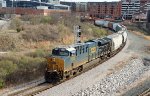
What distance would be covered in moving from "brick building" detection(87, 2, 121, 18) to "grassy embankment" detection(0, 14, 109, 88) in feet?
280

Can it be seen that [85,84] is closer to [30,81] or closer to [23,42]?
[30,81]

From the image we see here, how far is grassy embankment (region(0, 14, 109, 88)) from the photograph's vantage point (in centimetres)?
2653

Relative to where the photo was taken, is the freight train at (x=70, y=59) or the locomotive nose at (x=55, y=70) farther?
the freight train at (x=70, y=59)

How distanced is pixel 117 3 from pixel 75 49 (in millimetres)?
134562

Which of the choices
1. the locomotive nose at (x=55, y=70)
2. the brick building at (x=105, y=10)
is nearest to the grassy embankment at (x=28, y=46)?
the locomotive nose at (x=55, y=70)

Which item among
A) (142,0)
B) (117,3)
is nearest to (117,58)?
(117,3)

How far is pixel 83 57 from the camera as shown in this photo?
95.9 feet

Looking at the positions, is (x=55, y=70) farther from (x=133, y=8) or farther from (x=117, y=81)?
(x=133, y=8)

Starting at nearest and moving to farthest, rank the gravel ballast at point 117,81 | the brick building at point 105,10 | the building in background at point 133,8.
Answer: the gravel ballast at point 117,81, the brick building at point 105,10, the building in background at point 133,8

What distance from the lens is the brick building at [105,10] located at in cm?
15425

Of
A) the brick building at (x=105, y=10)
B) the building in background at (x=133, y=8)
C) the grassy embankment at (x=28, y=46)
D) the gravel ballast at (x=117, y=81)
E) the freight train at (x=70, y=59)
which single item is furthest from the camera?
the building in background at (x=133, y=8)

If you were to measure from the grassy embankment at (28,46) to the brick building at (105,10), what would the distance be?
280 feet

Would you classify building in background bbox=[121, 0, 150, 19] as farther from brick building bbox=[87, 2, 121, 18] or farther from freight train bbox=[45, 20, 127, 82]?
freight train bbox=[45, 20, 127, 82]

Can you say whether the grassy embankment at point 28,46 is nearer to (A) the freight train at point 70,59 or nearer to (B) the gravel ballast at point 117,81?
(A) the freight train at point 70,59
